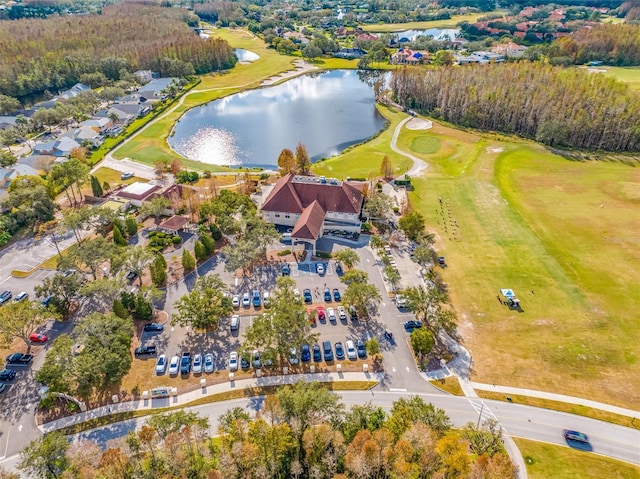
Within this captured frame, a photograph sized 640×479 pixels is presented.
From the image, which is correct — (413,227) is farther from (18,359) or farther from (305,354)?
(18,359)

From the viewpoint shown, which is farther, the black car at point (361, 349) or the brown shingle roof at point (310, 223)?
the brown shingle roof at point (310, 223)

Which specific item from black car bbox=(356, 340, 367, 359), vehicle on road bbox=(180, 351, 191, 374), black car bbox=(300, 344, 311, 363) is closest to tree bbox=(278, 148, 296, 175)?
black car bbox=(300, 344, 311, 363)

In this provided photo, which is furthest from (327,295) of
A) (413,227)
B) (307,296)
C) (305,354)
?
(413,227)

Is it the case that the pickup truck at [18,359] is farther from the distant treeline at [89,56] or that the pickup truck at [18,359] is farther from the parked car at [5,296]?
the distant treeline at [89,56]

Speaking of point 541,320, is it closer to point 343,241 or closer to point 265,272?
point 343,241

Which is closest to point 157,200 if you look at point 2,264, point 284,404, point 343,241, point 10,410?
point 2,264

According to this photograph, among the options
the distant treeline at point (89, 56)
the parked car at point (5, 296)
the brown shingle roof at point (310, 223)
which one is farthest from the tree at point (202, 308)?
the distant treeline at point (89, 56)
